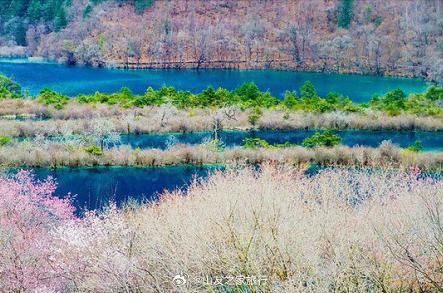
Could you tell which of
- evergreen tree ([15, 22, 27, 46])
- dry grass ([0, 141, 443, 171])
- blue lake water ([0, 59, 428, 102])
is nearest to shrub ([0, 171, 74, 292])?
dry grass ([0, 141, 443, 171])

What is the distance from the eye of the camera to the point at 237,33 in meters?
86.8

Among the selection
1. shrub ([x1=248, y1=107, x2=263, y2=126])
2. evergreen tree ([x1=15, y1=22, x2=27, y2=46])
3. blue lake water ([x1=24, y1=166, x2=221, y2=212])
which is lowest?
blue lake water ([x1=24, y1=166, x2=221, y2=212])

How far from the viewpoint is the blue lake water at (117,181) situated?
25453mm

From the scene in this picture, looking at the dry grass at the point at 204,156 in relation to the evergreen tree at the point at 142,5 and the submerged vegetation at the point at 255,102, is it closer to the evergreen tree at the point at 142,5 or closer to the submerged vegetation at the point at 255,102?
the submerged vegetation at the point at 255,102

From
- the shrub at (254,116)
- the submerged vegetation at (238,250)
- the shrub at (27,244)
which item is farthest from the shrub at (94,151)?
the submerged vegetation at (238,250)

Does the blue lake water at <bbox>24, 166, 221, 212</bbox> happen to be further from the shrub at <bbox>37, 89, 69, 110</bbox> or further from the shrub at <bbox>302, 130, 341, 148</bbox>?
the shrub at <bbox>37, 89, 69, 110</bbox>

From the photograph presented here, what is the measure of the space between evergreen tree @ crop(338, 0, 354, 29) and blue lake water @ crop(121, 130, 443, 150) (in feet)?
169

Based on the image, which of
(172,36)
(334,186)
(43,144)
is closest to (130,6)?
(172,36)

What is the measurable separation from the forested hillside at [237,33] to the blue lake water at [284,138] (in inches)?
1394

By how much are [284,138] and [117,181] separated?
43.3 feet

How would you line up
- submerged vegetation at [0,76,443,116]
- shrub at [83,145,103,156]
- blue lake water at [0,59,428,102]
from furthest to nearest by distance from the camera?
1. blue lake water at [0,59,428,102]
2. submerged vegetation at [0,76,443,116]
3. shrub at [83,145,103,156]

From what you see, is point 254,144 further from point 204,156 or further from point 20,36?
point 20,36

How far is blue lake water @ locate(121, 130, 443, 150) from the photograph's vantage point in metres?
34.9

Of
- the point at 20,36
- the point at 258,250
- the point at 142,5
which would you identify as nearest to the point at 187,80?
the point at 142,5
